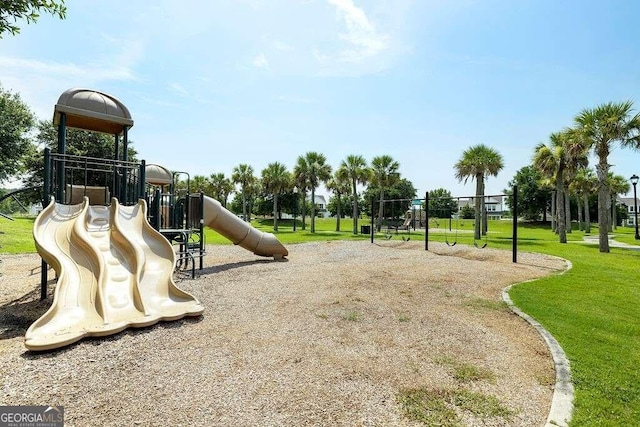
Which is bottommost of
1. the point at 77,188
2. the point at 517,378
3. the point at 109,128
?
the point at 517,378

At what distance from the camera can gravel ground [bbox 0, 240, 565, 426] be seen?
3.16 meters

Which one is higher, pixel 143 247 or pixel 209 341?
pixel 143 247

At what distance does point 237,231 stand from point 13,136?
17.1 meters

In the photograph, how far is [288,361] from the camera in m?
4.18

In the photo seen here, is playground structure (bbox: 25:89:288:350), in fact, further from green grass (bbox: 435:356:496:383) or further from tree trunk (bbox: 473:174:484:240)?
tree trunk (bbox: 473:174:484:240)

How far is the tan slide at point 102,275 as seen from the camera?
4836mm

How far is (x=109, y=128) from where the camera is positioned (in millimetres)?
9734

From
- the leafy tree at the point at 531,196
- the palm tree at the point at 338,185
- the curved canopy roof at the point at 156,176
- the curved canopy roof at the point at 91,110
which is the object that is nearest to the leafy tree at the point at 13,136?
the curved canopy roof at the point at 156,176

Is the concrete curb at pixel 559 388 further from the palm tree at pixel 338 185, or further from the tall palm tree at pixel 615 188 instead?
the tall palm tree at pixel 615 188

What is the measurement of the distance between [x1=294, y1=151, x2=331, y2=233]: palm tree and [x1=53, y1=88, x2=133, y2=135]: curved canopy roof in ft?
93.2

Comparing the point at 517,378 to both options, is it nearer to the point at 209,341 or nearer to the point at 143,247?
the point at 209,341

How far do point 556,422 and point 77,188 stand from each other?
1028 cm

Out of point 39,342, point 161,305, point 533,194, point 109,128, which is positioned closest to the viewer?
point 39,342

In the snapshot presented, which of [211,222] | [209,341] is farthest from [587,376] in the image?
[211,222]
